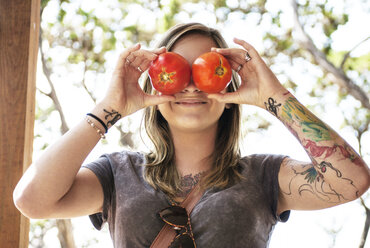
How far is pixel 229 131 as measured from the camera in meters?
2.56

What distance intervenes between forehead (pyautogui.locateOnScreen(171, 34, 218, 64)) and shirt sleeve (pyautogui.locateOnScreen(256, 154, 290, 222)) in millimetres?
692

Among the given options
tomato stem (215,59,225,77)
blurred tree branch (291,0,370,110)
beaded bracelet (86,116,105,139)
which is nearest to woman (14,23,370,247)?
beaded bracelet (86,116,105,139)

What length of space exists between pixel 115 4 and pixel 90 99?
1.30 metres

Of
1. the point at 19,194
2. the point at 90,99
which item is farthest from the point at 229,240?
the point at 90,99

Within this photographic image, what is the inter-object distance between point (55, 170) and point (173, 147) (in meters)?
0.76

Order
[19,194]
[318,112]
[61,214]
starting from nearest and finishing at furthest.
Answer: [19,194] < [61,214] < [318,112]

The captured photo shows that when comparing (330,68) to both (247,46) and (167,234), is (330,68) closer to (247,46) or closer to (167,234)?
A: (247,46)

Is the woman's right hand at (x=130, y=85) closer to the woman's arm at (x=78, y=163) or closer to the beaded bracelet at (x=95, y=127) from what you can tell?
the woman's arm at (x=78, y=163)

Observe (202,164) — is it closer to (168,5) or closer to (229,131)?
(229,131)

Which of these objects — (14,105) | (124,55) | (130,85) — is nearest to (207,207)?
(130,85)

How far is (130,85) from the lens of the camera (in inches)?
93.8

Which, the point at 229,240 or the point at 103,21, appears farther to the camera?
the point at 103,21

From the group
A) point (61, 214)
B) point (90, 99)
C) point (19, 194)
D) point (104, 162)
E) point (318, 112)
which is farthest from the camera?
point (318, 112)

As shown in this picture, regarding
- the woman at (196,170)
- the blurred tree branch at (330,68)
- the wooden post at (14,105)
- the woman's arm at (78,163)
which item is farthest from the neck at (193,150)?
the blurred tree branch at (330,68)
